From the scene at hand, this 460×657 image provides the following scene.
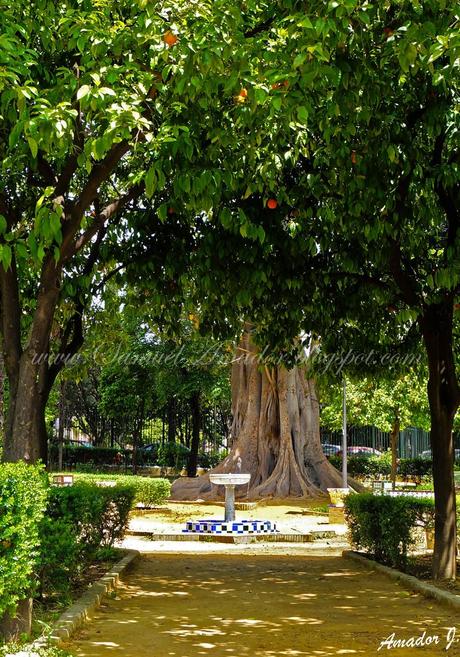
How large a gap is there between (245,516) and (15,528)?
16622 mm

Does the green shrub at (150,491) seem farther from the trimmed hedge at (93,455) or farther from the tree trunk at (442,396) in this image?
the trimmed hedge at (93,455)

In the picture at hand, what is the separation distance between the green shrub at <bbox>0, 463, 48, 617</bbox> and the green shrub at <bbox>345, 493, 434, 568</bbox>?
6.22m

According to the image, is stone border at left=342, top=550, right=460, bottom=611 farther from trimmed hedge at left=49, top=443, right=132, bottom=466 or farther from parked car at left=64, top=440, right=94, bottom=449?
parked car at left=64, top=440, right=94, bottom=449

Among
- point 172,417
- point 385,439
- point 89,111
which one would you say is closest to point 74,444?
point 172,417

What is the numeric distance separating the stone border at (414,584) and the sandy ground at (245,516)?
17.6 ft

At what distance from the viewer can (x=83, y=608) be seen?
775cm

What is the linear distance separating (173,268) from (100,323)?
3473mm

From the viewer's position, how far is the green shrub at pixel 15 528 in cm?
561

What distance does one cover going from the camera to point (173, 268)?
9.91 meters

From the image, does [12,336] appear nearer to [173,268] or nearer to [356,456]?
[173,268]

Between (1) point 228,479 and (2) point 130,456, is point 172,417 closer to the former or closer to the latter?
(2) point 130,456

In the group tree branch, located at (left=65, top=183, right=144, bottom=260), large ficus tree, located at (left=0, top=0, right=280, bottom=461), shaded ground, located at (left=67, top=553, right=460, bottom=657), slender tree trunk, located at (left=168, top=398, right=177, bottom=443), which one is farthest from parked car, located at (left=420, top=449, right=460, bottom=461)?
large ficus tree, located at (left=0, top=0, right=280, bottom=461)

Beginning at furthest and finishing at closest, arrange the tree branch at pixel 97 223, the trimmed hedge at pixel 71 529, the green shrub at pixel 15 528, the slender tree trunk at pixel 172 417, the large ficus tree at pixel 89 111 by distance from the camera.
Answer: the slender tree trunk at pixel 172 417
the tree branch at pixel 97 223
the trimmed hedge at pixel 71 529
the large ficus tree at pixel 89 111
the green shrub at pixel 15 528

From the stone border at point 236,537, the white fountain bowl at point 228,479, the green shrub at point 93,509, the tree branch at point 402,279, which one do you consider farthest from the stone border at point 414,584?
the white fountain bowl at point 228,479
